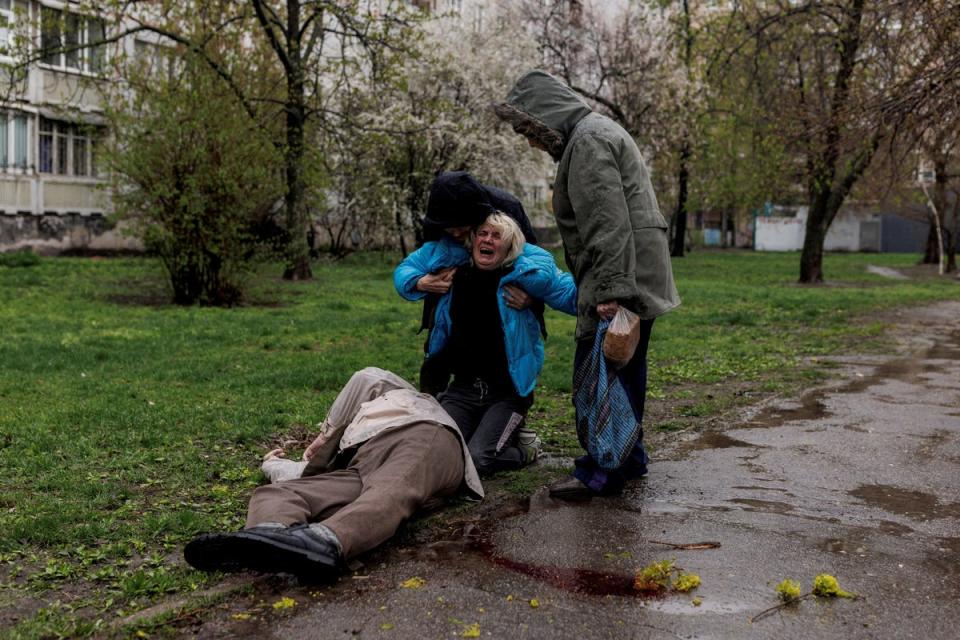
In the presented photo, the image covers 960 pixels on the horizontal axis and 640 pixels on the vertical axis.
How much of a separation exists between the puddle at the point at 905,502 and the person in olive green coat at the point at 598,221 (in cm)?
123

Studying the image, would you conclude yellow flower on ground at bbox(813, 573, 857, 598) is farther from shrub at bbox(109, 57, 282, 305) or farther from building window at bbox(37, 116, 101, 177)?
building window at bbox(37, 116, 101, 177)

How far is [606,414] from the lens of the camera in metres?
4.89

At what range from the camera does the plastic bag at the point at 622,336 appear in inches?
186

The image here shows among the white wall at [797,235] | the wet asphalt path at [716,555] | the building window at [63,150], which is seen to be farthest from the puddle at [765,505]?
the white wall at [797,235]

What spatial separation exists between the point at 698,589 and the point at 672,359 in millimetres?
6769

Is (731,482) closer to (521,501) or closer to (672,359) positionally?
(521,501)

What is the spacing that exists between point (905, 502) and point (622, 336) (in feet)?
5.44

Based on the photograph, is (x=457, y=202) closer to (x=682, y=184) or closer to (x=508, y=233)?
(x=508, y=233)

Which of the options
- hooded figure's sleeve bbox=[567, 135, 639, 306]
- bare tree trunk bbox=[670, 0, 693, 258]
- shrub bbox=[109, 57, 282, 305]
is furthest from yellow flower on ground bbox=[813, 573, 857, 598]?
bare tree trunk bbox=[670, 0, 693, 258]

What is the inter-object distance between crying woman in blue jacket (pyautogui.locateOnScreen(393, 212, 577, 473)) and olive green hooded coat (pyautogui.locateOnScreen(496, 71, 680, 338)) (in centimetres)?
40

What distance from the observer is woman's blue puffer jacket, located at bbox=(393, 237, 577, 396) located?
534cm

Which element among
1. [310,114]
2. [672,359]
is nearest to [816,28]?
[310,114]

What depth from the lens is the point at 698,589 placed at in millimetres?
3689

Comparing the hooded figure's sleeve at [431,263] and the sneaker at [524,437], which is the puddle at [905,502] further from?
the hooded figure's sleeve at [431,263]
